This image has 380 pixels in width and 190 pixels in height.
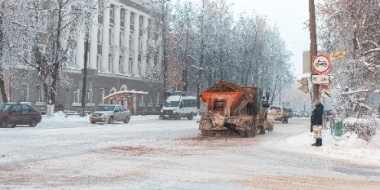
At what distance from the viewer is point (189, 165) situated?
1316cm

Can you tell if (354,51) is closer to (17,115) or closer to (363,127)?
(363,127)

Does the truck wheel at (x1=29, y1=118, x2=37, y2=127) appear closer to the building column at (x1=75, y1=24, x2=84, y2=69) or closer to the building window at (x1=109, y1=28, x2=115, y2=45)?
the building column at (x1=75, y1=24, x2=84, y2=69)

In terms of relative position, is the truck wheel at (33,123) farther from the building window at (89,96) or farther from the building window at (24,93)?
the building window at (89,96)

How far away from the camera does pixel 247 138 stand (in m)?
24.3

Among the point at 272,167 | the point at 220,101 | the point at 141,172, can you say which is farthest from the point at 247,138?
the point at 141,172

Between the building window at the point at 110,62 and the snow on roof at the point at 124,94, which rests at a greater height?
the building window at the point at 110,62

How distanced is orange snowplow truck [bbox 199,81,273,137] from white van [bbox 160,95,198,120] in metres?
25.9

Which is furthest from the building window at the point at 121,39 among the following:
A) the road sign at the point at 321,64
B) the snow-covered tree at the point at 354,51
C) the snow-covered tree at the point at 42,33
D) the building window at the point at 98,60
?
the road sign at the point at 321,64

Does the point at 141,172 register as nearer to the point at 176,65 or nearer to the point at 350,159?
the point at 350,159

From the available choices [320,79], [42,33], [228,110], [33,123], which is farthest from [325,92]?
[42,33]

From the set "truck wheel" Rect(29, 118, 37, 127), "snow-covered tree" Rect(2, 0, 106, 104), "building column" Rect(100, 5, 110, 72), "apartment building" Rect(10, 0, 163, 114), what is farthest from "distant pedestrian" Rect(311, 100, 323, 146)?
"building column" Rect(100, 5, 110, 72)

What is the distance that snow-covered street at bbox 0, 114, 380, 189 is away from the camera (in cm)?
1020

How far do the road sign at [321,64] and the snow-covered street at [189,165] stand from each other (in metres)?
2.60

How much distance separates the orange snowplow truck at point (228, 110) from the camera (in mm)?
24281
